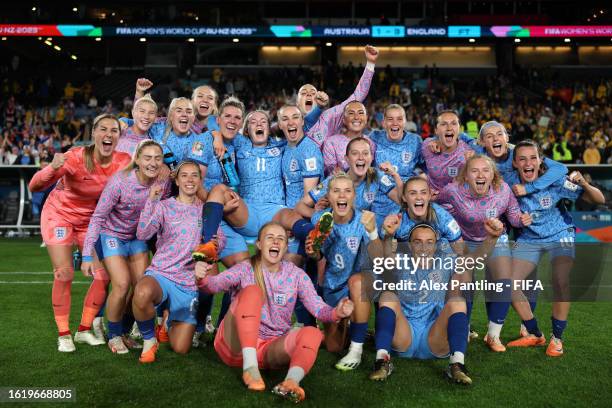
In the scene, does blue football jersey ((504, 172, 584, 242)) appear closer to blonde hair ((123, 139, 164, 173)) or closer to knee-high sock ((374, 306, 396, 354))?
knee-high sock ((374, 306, 396, 354))

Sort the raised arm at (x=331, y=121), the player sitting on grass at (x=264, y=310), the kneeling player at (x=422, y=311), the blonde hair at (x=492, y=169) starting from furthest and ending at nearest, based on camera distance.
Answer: the raised arm at (x=331, y=121) → the blonde hair at (x=492, y=169) → the kneeling player at (x=422, y=311) → the player sitting on grass at (x=264, y=310)

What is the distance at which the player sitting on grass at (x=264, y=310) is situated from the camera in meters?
3.90

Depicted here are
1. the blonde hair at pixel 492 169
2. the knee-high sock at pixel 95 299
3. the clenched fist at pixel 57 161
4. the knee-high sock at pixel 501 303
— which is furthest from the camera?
the knee-high sock at pixel 95 299

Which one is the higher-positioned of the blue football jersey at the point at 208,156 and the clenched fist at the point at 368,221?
the blue football jersey at the point at 208,156

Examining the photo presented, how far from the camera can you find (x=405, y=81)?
27.0 m

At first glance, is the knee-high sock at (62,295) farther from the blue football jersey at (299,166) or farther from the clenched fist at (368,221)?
the clenched fist at (368,221)

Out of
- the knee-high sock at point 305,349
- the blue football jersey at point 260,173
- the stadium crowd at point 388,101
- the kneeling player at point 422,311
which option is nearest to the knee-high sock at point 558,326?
the kneeling player at point 422,311

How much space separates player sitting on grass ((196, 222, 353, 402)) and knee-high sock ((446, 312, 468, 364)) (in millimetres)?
835

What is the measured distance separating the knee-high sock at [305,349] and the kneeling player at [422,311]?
581 mm

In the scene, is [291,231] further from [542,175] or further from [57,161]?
[542,175]

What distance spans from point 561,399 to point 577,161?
1283 centimetres

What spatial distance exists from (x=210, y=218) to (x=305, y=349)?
4.59ft

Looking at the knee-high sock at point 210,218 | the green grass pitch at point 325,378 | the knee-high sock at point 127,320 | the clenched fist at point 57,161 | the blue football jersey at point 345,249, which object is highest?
the clenched fist at point 57,161

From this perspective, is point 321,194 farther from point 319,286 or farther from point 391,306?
point 391,306
